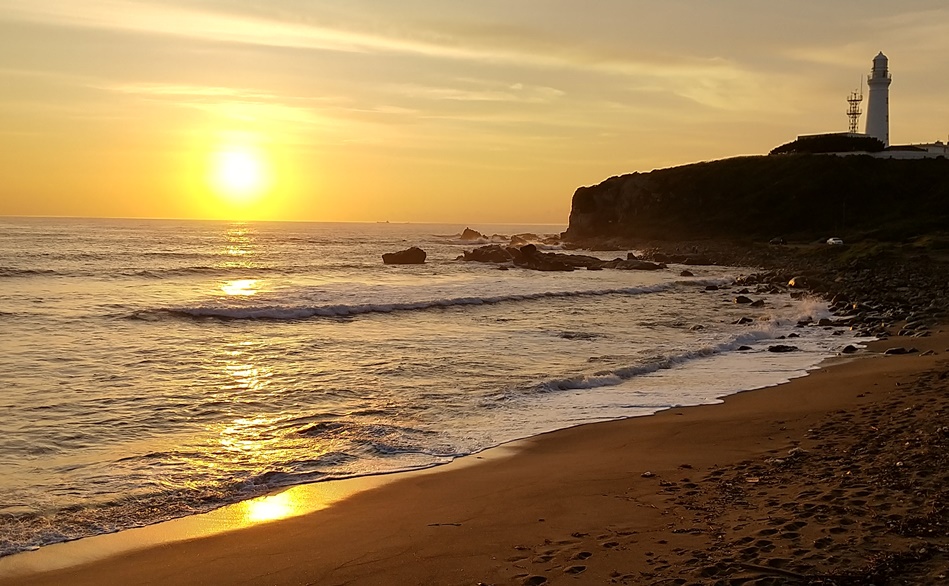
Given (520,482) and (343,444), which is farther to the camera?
(343,444)

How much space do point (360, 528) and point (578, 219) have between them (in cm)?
8859

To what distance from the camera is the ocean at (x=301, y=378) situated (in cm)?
902

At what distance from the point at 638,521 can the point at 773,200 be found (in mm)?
76097

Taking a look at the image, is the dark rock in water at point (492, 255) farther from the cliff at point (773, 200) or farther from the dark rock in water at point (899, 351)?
the dark rock in water at point (899, 351)

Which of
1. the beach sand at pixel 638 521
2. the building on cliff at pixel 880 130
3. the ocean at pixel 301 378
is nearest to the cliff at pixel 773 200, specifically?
the building on cliff at pixel 880 130

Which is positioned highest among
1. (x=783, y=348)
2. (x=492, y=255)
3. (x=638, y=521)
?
→ (x=492, y=255)

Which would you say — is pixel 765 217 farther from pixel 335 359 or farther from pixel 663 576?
pixel 663 576

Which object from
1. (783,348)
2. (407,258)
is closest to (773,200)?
(407,258)

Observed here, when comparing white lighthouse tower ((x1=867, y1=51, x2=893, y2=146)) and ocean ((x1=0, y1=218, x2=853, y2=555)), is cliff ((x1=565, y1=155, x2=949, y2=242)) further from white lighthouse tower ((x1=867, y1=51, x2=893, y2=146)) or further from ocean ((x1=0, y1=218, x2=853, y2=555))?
ocean ((x1=0, y1=218, x2=853, y2=555))

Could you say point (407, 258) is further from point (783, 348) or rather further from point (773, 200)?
point (783, 348)

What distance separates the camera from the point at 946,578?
15.5ft

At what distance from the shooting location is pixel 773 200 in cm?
7625

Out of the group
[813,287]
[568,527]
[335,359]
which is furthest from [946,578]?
[813,287]

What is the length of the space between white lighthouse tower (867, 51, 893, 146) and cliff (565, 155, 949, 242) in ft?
32.3
